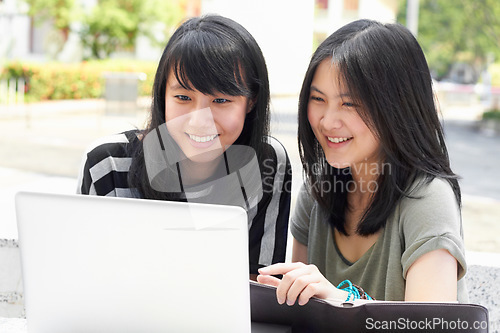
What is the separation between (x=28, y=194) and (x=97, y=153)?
75cm

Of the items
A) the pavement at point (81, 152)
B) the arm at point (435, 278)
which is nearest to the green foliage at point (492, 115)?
the pavement at point (81, 152)

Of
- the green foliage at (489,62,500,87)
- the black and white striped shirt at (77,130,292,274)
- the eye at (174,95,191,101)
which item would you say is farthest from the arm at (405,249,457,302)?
the green foliage at (489,62,500,87)

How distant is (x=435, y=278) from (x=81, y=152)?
6.29 metres

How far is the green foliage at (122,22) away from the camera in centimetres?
1509

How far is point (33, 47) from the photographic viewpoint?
676 inches

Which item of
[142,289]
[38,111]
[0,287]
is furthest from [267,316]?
[38,111]

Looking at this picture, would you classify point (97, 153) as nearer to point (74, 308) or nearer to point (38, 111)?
point (74, 308)

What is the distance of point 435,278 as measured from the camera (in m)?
1.26

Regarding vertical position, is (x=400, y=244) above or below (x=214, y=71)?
below

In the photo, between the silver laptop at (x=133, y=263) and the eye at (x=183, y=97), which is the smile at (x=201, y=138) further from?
the silver laptop at (x=133, y=263)

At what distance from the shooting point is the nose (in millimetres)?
1411

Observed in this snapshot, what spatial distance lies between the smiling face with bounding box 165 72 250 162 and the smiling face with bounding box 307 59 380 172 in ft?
0.69

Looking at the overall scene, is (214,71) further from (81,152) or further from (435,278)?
(81,152)

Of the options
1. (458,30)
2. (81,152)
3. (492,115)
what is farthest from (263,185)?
(458,30)
